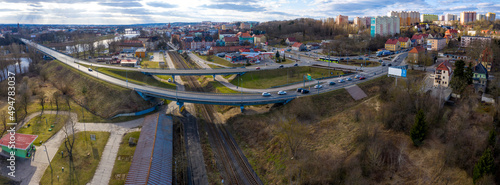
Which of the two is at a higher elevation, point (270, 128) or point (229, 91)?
point (229, 91)

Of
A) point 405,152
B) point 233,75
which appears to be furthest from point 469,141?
point 233,75

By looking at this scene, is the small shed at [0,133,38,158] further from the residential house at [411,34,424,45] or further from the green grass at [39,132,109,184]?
the residential house at [411,34,424,45]

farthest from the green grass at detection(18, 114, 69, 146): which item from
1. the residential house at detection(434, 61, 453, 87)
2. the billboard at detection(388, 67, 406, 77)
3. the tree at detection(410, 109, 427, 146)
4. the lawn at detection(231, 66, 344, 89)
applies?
the residential house at detection(434, 61, 453, 87)

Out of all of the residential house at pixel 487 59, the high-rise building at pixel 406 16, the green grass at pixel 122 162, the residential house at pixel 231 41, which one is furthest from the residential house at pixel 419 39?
the green grass at pixel 122 162

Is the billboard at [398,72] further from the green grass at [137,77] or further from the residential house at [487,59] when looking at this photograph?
the green grass at [137,77]

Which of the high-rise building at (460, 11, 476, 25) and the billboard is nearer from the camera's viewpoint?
the billboard

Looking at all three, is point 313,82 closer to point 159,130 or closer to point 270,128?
point 270,128
